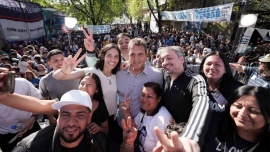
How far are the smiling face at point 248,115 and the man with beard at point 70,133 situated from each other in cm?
95

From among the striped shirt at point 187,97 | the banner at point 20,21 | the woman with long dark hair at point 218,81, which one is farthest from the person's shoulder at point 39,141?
the banner at point 20,21

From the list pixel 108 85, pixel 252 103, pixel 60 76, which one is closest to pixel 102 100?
pixel 108 85

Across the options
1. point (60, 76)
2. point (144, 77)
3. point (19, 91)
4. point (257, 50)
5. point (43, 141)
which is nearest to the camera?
point (43, 141)

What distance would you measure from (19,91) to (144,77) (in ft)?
4.96

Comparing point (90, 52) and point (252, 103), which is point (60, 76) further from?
point (252, 103)

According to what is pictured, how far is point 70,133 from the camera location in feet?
6.26

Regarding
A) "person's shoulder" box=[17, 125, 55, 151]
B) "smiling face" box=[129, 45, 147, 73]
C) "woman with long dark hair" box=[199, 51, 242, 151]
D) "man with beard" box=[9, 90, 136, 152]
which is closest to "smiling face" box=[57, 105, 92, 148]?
"man with beard" box=[9, 90, 136, 152]

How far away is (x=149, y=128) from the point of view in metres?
2.31

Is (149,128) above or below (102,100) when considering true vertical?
below

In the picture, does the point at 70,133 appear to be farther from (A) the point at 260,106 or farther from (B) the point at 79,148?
(A) the point at 260,106

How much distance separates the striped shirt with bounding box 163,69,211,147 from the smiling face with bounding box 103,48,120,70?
2.36 ft

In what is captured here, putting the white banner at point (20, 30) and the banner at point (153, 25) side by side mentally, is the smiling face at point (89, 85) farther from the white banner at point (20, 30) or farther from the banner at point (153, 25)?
the banner at point (153, 25)

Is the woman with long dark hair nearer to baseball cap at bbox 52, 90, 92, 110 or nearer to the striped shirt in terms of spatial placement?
the striped shirt

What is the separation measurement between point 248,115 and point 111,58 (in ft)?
5.66
